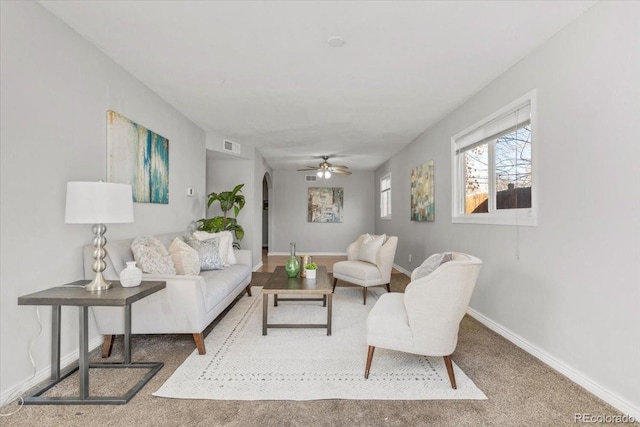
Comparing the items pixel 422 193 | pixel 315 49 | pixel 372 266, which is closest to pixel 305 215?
pixel 422 193

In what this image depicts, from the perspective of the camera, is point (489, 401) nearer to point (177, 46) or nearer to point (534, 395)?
point (534, 395)

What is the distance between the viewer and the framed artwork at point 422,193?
4.84 metres

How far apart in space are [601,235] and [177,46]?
3245 mm

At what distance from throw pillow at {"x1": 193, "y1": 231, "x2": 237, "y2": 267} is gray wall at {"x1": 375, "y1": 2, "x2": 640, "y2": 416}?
9.69 feet

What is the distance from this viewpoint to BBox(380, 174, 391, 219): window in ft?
25.6

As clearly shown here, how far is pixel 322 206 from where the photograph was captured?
928 centimetres

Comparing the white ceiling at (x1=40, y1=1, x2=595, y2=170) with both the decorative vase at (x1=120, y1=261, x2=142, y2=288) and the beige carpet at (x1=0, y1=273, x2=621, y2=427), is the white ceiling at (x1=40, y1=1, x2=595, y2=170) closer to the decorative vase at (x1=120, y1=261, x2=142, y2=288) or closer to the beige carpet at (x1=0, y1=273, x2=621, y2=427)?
the decorative vase at (x1=120, y1=261, x2=142, y2=288)

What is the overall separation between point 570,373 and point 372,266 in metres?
2.28

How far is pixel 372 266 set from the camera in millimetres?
4215

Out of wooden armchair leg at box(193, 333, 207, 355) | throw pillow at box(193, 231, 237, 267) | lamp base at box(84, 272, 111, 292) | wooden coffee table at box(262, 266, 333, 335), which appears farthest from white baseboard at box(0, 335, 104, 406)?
throw pillow at box(193, 231, 237, 267)

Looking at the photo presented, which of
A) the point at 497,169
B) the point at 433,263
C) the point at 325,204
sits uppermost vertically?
the point at 497,169

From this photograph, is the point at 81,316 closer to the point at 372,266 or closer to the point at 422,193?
the point at 372,266

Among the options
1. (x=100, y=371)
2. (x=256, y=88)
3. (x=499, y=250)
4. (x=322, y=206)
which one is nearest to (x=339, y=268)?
(x=499, y=250)

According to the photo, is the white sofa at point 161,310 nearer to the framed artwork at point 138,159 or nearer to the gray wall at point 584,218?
the framed artwork at point 138,159
